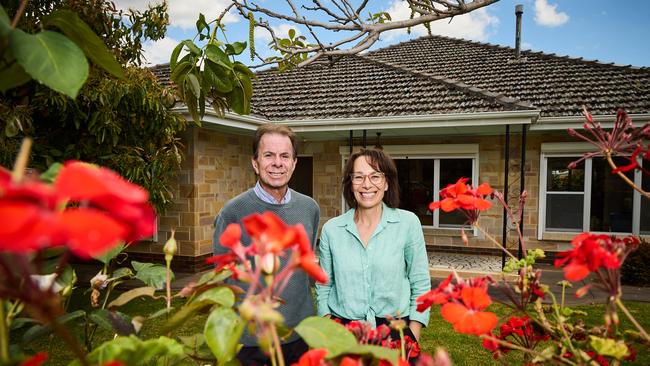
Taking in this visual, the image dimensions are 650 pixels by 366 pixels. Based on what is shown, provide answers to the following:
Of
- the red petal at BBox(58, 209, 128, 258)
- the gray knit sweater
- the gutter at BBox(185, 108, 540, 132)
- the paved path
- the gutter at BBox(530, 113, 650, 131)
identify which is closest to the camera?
the red petal at BBox(58, 209, 128, 258)

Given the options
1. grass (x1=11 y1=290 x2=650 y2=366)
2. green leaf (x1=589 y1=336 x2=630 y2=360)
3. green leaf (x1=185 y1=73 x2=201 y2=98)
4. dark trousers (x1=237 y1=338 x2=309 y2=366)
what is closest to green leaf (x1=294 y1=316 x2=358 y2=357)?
green leaf (x1=589 y1=336 x2=630 y2=360)

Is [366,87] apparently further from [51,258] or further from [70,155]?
[51,258]

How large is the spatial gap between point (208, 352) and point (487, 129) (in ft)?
27.1

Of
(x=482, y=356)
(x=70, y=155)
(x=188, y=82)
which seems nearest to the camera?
(x=188, y=82)

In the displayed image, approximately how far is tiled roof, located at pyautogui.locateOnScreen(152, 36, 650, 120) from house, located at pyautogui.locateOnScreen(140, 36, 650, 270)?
0.04m

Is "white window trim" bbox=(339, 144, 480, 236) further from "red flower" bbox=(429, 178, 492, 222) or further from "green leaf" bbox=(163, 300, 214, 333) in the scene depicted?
"green leaf" bbox=(163, 300, 214, 333)

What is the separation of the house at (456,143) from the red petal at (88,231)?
6.90m

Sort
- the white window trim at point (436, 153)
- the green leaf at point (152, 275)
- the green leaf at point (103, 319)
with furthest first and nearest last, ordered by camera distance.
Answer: the white window trim at point (436, 153) → the green leaf at point (152, 275) → the green leaf at point (103, 319)

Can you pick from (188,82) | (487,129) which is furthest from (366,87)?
(188,82)

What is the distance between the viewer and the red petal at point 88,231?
27 cm

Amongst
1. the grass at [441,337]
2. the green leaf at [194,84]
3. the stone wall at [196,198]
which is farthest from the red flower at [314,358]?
the stone wall at [196,198]

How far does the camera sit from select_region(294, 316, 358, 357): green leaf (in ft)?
1.89

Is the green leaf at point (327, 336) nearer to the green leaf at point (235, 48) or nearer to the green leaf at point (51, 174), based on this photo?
the green leaf at point (51, 174)

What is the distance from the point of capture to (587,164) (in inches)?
330
